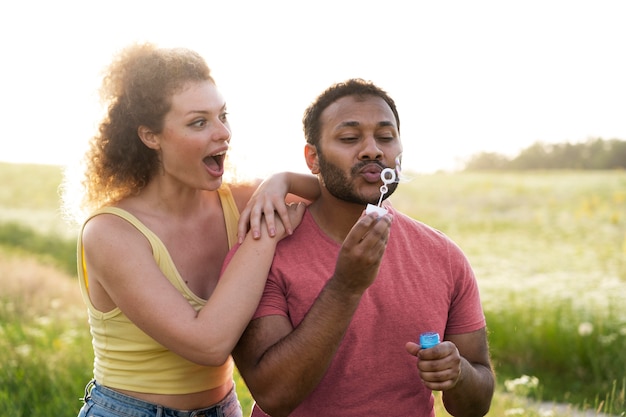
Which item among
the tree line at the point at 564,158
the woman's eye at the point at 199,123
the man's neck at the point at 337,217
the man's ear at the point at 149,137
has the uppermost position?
the woman's eye at the point at 199,123

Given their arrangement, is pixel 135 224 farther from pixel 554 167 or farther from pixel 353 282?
pixel 554 167

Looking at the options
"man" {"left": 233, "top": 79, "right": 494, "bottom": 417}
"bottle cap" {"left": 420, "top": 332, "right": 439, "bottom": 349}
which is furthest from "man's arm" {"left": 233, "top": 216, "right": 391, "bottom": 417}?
"bottle cap" {"left": 420, "top": 332, "right": 439, "bottom": 349}

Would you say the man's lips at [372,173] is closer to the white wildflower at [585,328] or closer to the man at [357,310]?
the man at [357,310]

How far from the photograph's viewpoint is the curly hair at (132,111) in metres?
3.26

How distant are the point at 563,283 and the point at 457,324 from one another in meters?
8.56

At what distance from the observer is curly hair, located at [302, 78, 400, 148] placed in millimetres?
3293

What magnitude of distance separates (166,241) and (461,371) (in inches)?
52.1

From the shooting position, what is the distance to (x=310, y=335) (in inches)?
111

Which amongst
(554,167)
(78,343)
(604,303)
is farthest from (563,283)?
(554,167)

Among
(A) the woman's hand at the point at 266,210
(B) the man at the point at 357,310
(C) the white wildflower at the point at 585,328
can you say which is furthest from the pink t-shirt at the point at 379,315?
(C) the white wildflower at the point at 585,328

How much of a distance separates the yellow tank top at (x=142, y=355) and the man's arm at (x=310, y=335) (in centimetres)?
34

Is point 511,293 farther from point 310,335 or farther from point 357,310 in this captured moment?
point 310,335

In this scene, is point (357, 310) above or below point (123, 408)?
above

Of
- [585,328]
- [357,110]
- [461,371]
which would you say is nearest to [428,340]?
[461,371]
